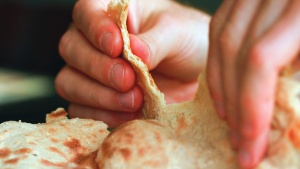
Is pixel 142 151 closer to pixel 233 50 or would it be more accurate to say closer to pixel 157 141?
pixel 157 141

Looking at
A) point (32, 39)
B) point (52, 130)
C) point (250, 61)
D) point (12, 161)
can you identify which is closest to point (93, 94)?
point (52, 130)

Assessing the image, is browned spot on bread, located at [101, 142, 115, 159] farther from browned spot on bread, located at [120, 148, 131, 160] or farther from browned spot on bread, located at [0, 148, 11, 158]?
browned spot on bread, located at [0, 148, 11, 158]

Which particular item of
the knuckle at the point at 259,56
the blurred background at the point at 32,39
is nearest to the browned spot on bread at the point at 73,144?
the knuckle at the point at 259,56

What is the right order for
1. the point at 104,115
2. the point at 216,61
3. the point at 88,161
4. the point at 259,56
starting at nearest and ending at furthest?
1. the point at 259,56
2. the point at 216,61
3. the point at 88,161
4. the point at 104,115

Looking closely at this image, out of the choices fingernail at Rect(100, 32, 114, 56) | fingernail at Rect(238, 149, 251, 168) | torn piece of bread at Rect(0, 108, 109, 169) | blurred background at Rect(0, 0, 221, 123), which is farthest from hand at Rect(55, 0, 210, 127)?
blurred background at Rect(0, 0, 221, 123)

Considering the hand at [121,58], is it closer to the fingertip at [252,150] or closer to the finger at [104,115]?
the finger at [104,115]

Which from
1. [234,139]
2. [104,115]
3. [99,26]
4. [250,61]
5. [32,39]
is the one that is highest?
[250,61]

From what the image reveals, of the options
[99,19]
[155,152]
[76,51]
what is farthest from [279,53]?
[76,51]
